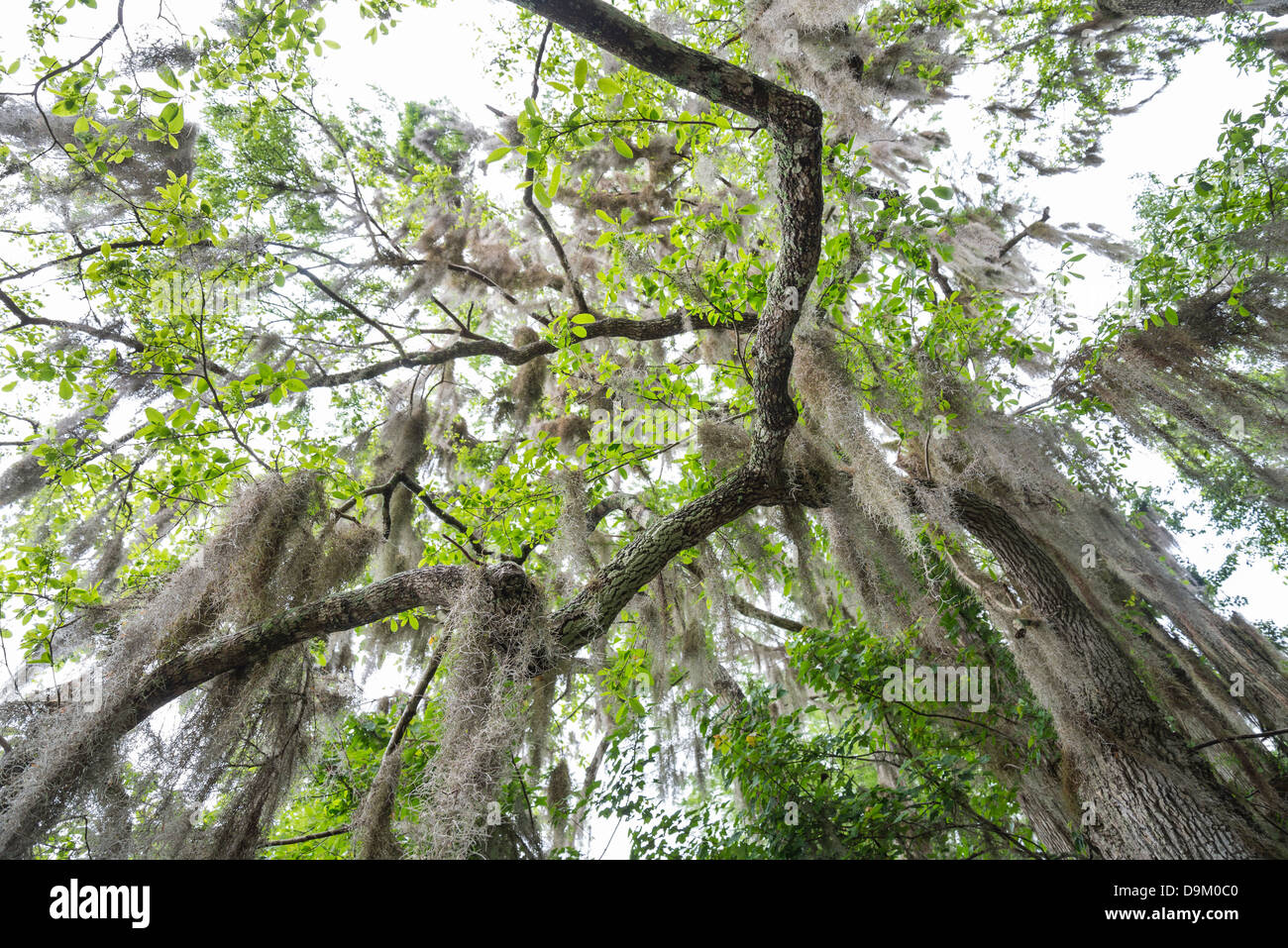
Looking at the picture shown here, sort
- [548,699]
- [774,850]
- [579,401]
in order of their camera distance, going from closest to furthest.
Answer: [774,850] < [548,699] < [579,401]

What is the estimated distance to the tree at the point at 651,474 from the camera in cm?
275

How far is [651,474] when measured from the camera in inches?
235

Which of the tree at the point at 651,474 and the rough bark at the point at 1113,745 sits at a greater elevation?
the tree at the point at 651,474

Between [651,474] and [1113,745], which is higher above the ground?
[651,474]

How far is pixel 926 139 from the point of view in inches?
220

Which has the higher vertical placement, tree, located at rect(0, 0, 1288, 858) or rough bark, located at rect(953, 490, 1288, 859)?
tree, located at rect(0, 0, 1288, 858)

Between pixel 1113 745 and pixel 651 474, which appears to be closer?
pixel 1113 745

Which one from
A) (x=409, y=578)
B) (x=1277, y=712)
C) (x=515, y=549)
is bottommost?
(x=1277, y=712)

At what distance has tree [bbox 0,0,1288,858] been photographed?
275cm

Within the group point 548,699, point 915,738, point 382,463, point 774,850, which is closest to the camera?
point 774,850
